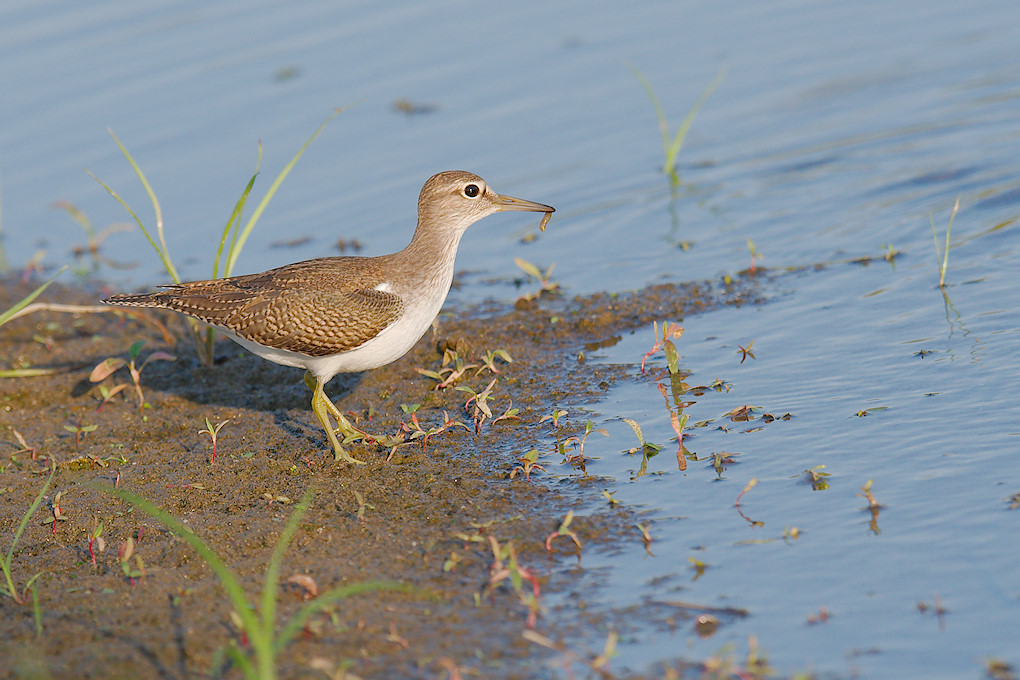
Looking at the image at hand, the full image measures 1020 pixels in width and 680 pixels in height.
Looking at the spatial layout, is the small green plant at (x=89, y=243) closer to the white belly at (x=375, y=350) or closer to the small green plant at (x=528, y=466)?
the white belly at (x=375, y=350)

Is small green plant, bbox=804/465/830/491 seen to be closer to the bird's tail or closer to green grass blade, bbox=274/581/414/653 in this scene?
green grass blade, bbox=274/581/414/653

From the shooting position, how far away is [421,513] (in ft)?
19.7

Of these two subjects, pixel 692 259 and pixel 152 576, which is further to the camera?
pixel 692 259

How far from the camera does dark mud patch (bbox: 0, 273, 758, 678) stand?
15.9ft

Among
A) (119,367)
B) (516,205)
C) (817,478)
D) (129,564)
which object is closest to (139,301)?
(119,367)

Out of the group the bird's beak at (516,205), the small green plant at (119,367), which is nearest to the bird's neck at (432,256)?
the bird's beak at (516,205)

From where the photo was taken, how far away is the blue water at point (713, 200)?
5176 mm

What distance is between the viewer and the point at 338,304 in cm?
697

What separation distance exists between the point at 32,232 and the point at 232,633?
28.0 feet

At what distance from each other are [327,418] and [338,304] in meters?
0.74

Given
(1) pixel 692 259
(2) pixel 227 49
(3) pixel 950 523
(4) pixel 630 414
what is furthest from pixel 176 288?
(2) pixel 227 49

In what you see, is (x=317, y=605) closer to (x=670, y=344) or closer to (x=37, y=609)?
(x=37, y=609)

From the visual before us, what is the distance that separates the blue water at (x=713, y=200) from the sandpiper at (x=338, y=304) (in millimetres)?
1409

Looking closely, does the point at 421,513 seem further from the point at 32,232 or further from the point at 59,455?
the point at 32,232
